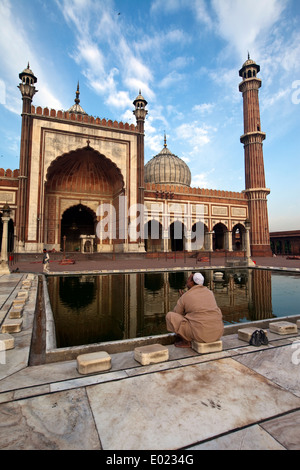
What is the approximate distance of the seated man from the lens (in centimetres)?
254

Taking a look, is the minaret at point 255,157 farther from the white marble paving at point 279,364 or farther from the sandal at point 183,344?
the sandal at point 183,344

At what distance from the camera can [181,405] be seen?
167cm

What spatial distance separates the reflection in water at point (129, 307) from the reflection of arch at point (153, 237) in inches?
688

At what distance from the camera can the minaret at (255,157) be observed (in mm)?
25516

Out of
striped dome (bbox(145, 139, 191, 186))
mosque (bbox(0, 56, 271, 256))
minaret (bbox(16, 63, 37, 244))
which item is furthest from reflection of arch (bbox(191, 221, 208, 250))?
minaret (bbox(16, 63, 37, 244))

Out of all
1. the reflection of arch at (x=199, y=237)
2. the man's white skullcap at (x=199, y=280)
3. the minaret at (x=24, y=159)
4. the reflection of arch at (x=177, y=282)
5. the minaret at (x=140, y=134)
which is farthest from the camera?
the reflection of arch at (x=199, y=237)

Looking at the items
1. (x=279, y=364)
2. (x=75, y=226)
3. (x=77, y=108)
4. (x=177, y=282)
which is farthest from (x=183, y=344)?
(x=77, y=108)

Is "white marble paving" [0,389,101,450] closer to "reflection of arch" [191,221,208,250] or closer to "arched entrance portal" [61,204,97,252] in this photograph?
"arched entrance portal" [61,204,97,252]

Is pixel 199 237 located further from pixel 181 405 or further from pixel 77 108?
pixel 181 405

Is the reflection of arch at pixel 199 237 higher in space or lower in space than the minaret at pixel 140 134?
lower

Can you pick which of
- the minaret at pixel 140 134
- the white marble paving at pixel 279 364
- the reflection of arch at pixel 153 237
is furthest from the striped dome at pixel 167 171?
the white marble paving at pixel 279 364

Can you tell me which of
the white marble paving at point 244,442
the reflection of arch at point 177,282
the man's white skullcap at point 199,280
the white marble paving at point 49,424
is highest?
the man's white skullcap at point 199,280

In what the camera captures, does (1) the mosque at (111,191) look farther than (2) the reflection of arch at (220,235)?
No

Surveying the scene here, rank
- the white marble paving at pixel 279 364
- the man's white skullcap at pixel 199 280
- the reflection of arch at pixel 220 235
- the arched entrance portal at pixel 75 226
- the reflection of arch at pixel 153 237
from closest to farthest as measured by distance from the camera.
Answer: the white marble paving at pixel 279 364 → the man's white skullcap at pixel 199 280 → the arched entrance portal at pixel 75 226 → the reflection of arch at pixel 153 237 → the reflection of arch at pixel 220 235
